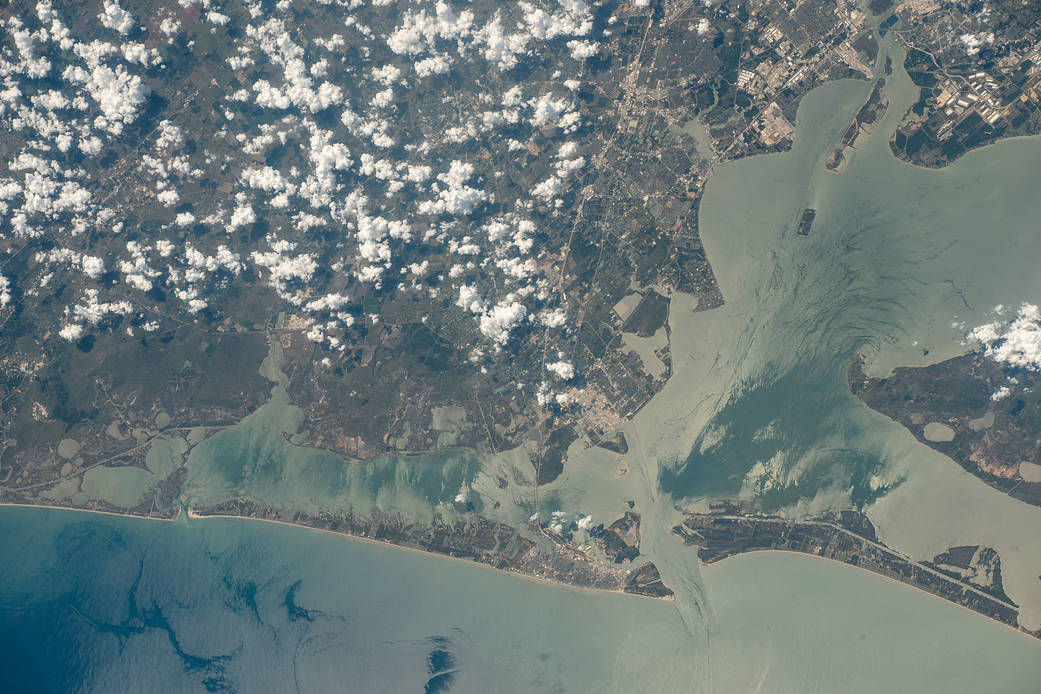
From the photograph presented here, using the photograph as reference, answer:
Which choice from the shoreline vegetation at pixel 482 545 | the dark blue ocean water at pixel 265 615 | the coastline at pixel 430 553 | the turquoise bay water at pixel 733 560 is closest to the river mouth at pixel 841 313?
the turquoise bay water at pixel 733 560

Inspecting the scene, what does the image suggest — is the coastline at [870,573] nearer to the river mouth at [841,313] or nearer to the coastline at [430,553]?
the river mouth at [841,313]

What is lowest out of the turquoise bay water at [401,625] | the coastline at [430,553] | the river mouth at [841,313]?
the turquoise bay water at [401,625]

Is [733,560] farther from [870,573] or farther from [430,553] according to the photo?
[430,553]

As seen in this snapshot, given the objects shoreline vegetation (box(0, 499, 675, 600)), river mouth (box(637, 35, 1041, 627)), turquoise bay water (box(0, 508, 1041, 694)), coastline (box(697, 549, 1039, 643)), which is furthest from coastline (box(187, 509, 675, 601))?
river mouth (box(637, 35, 1041, 627))

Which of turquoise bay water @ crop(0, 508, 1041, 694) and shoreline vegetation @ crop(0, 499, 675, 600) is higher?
shoreline vegetation @ crop(0, 499, 675, 600)

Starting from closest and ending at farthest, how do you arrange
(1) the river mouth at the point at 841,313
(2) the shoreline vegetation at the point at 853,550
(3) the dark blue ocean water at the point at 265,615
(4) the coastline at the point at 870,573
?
1. (4) the coastline at the point at 870,573
2. (2) the shoreline vegetation at the point at 853,550
3. (1) the river mouth at the point at 841,313
4. (3) the dark blue ocean water at the point at 265,615

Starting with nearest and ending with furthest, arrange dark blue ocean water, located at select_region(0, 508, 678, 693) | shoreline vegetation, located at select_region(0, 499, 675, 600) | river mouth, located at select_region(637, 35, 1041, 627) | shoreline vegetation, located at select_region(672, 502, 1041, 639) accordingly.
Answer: shoreline vegetation, located at select_region(672, 502, 1041, 639) → river mouth, located at select_region(637, 35, 1041, 627) → dark blue ocean water, located at select_region(0, 508, 678, 693) → shoreline vegetation, located at select_region(0, 499, 675, 600)

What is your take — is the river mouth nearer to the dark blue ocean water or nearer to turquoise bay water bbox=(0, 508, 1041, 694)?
turquoise bay water bbox=(0, 508, 1041, 694)

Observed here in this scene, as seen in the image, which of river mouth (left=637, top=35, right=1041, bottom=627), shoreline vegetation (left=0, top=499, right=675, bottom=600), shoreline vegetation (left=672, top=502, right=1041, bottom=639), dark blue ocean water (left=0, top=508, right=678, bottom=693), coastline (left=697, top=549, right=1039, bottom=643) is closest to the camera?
coastline (left=697, top=549, right=1039, bottom=643)

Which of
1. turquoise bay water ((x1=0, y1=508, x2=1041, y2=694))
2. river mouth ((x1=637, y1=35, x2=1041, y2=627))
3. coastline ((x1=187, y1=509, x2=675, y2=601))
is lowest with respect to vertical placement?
turquoise bay water ((x1=0, y1=508, x2=1041, y2=694))

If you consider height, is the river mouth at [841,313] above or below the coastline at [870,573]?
above
